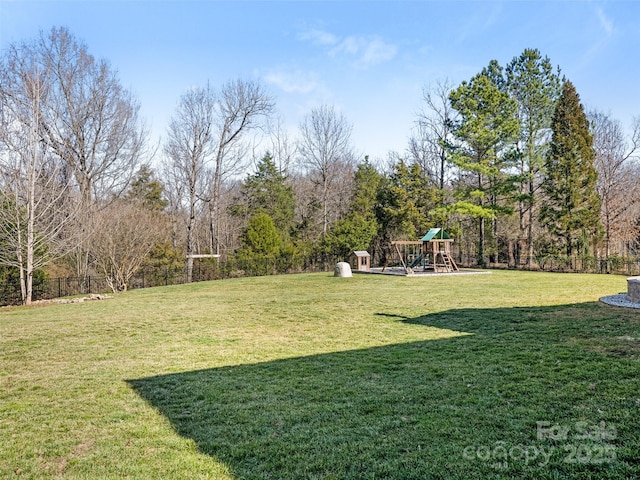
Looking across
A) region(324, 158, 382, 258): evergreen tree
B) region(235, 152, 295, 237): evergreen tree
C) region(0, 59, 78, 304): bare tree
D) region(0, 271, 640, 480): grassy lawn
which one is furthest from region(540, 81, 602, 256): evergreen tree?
region(0, 59, 78, 304): bare tree

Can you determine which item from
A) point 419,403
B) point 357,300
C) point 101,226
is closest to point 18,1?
point 101,226

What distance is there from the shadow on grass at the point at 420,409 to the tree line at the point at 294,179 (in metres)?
12.2

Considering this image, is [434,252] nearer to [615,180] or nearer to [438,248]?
[438,248]

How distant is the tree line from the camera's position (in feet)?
52.4

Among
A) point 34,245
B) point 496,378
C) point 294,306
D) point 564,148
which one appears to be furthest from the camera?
point 564,148

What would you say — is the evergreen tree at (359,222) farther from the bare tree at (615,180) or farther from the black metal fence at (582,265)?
the bare tree at (615,180)

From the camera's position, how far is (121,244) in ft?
57.3

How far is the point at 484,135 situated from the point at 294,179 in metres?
14.9

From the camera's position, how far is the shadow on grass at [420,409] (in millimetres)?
2615

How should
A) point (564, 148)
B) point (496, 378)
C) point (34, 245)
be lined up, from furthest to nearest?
point (564, 148) → point (34, 245) → point (496, 378)

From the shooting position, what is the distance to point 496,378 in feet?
14.0

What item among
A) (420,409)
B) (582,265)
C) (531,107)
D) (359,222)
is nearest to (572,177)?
(582,265)

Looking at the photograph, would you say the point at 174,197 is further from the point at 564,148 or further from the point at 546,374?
the point at 546,374

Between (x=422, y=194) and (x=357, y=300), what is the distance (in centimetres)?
1761
